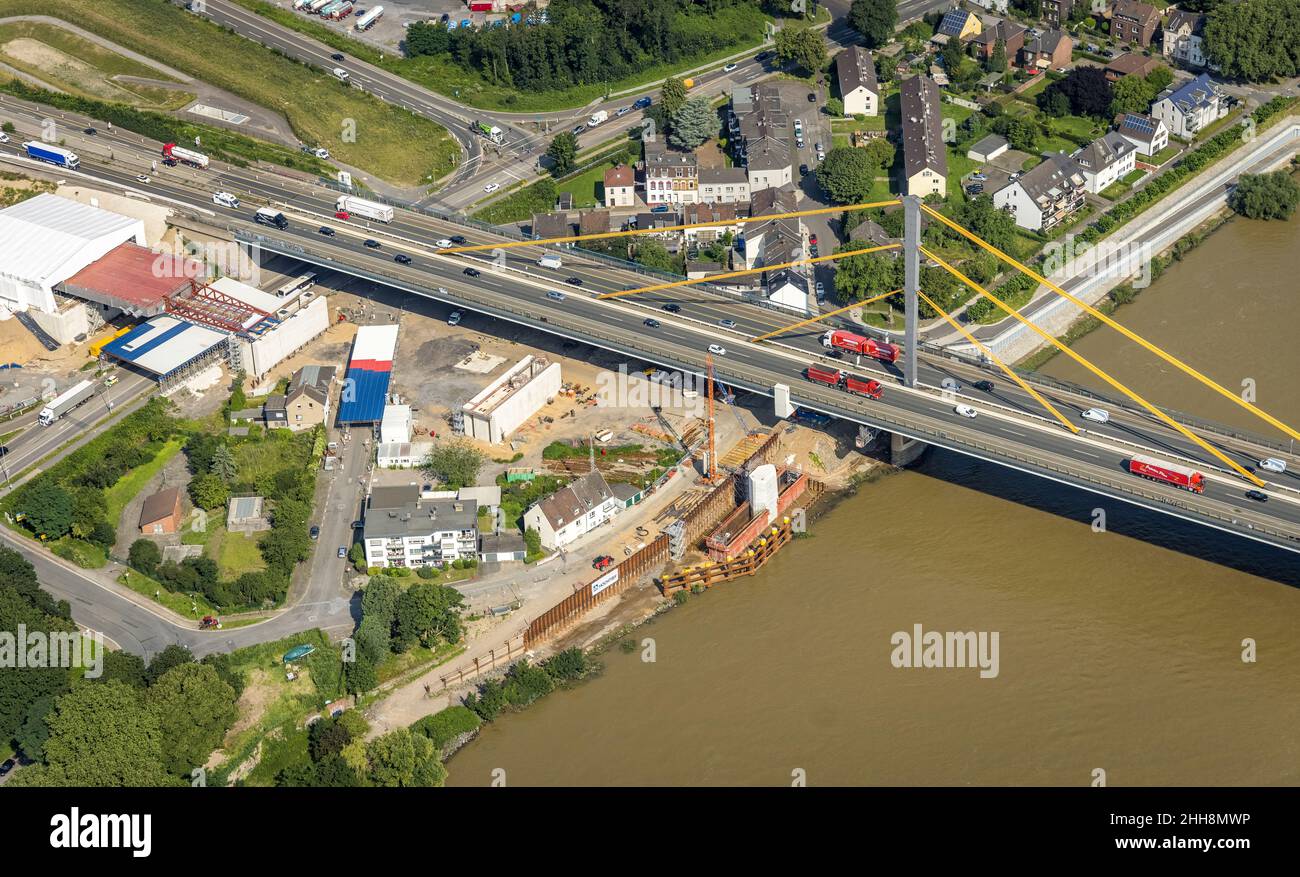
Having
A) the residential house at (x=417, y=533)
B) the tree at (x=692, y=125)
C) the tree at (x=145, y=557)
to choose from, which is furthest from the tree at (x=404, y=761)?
the tree at (x=692, y=125)

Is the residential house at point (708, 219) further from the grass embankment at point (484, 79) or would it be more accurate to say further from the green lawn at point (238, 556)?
the green lawn at point (238, 556)

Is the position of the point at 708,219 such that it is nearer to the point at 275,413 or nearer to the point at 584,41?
the point at 584,41

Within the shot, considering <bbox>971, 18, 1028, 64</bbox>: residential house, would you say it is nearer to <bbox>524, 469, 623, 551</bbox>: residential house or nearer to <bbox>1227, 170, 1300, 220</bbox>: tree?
<bbox>1227, 170, 1300, 220</bbox>: tree

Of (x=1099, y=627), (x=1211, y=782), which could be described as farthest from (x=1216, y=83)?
(x=1211, y=782)

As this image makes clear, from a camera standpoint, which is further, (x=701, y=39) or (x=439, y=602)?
(x=701, y=39)

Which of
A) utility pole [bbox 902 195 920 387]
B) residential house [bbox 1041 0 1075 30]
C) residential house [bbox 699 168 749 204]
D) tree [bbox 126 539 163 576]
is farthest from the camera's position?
residential house [bbox 1041 0 1075 30]

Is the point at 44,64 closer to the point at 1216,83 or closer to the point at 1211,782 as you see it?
the point at 1216,83

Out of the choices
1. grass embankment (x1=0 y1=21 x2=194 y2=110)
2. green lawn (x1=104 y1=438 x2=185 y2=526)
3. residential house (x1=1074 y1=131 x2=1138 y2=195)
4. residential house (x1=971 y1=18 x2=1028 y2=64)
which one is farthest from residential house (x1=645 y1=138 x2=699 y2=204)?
green lawn (x1=104 y1=438 x2=185 y2=526)
